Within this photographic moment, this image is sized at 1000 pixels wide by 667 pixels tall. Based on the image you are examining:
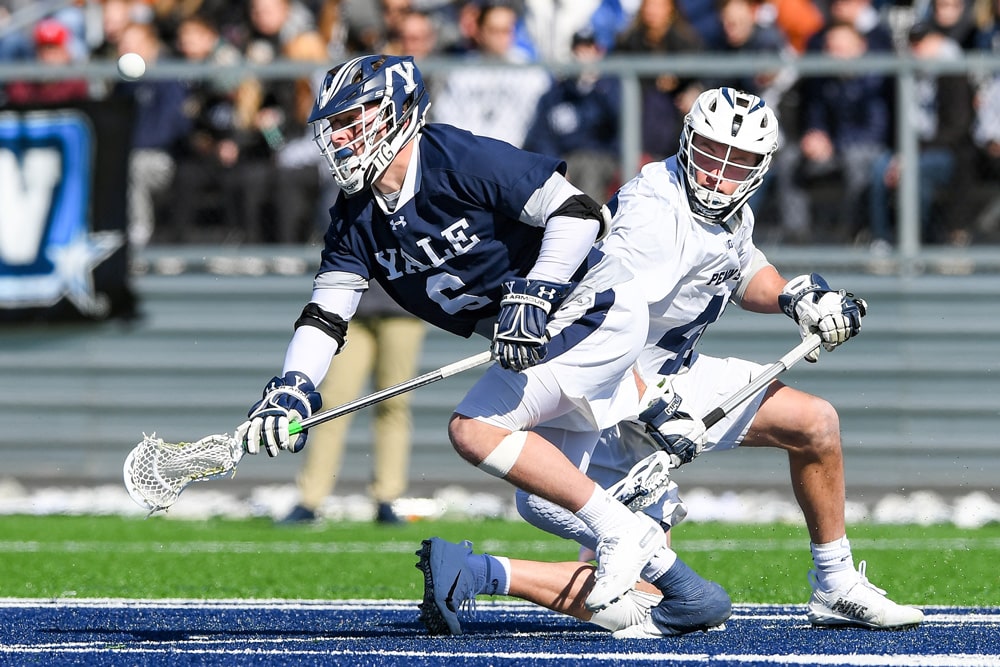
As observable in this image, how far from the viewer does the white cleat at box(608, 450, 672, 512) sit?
18.9ft

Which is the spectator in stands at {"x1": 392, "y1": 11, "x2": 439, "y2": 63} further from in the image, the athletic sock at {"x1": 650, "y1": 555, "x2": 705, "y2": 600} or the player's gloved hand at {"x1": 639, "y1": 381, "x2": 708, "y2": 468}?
the athletic sock at {"x1": 650, "y1": 555, "x2": 705, "y2": 600}

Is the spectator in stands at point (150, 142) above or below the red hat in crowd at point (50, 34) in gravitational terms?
below

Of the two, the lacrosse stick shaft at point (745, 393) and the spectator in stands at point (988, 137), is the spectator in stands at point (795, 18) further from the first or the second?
the lacrosse stick shaft at point (745, 393)

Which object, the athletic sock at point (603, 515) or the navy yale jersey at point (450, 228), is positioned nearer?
the athletic sock at point (603, 515)

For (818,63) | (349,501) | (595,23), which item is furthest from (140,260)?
(818,63)

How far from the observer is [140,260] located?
38.6 ft

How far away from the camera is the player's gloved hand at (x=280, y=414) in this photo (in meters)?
5.61

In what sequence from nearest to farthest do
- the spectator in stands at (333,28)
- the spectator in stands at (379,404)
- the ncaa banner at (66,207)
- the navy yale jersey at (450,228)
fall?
the navy yale jersey at (450,228)
the spectator in stands at (379,404)
the ncaa banner at (66,207)
the spectator in stands at (333,28)

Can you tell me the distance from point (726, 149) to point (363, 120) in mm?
1229

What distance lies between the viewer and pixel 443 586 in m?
5.72

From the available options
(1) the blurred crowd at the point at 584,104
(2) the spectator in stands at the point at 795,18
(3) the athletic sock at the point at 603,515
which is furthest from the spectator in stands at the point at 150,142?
(3) the athletic sock at the point at 603,515

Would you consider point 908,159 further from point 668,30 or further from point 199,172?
point 199,172

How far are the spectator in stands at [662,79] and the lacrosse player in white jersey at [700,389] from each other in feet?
16.4

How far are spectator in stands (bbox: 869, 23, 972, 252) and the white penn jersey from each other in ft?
16.7
